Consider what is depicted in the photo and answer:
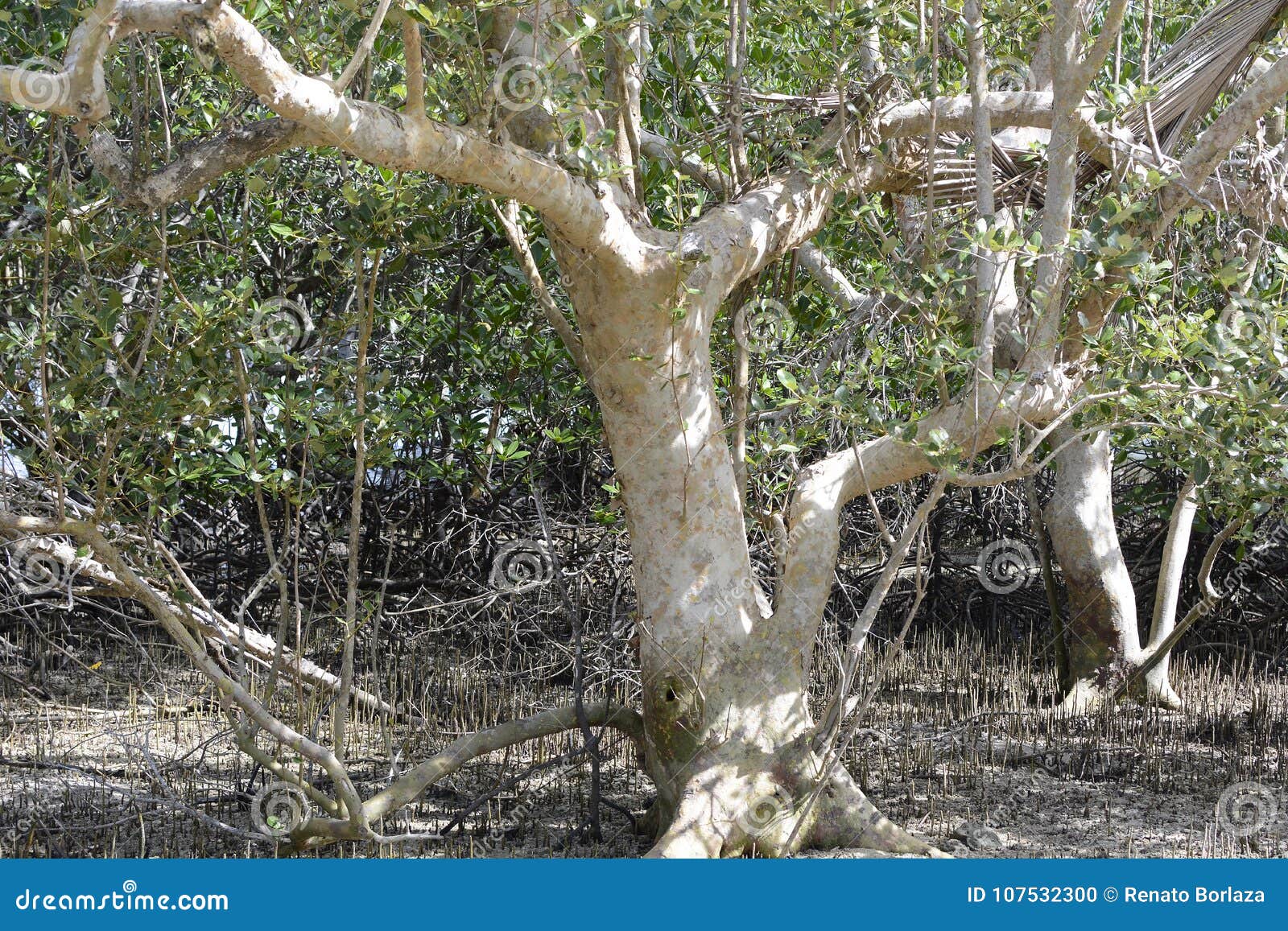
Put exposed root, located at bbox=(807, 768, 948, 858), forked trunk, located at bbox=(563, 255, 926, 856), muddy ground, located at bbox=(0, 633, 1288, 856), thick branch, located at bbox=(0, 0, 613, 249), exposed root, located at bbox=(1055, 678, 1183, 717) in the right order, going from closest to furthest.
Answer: thick branch, located at bbox=(0, 0, 613, 249) → forked trunk, located at bbox=(563, 255, 926, 856) → exposed root, located at bbox=(807, 768, 948, 858) → muddy ground, located at bbox=(0, 633, 1288, 856) → exposed root, located at bbox=(1055, 678, 1183, 717)

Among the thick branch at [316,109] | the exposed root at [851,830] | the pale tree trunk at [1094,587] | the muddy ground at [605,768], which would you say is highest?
the thick branch at [316,109]

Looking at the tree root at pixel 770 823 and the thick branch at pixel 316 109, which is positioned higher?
the thick branch at pixel 316 109

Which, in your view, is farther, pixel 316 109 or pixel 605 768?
pixel 605 768

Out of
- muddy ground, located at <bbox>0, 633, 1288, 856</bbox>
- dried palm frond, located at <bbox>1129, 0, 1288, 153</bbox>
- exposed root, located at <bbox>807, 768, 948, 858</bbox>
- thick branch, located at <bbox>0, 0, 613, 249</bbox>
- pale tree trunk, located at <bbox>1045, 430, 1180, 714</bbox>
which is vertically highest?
dried palm frond, located at <bbox>1129, 0, 1288, 153</bbox>

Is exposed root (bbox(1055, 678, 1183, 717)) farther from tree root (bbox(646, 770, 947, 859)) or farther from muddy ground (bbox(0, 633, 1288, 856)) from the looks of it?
tree root (bbox(646, 770, 947, 859))

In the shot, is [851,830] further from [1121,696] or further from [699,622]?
[1121,696]

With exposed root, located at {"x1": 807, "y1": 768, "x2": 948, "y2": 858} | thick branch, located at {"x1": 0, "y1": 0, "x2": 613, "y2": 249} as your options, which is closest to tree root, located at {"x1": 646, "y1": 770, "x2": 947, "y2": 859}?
exposed root, located at {"x1": 807, "y1": 768, "x2": 948, "y2": 858}

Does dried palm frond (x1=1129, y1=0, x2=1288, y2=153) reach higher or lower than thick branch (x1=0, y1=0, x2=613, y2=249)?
higher

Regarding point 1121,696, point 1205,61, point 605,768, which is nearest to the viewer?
point 1205,61

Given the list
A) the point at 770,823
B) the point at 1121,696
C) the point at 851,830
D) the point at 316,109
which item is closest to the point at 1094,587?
the point at 1121,696

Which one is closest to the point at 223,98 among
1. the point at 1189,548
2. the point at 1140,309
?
the point at 1140,309

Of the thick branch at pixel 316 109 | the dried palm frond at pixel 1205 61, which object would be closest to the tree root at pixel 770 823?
the thick branch at pixel 316 109

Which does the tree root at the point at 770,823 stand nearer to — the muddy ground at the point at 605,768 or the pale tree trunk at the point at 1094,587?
the muddy ground at the point at 605,768

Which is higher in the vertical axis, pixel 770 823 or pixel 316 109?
pixel 316 109
